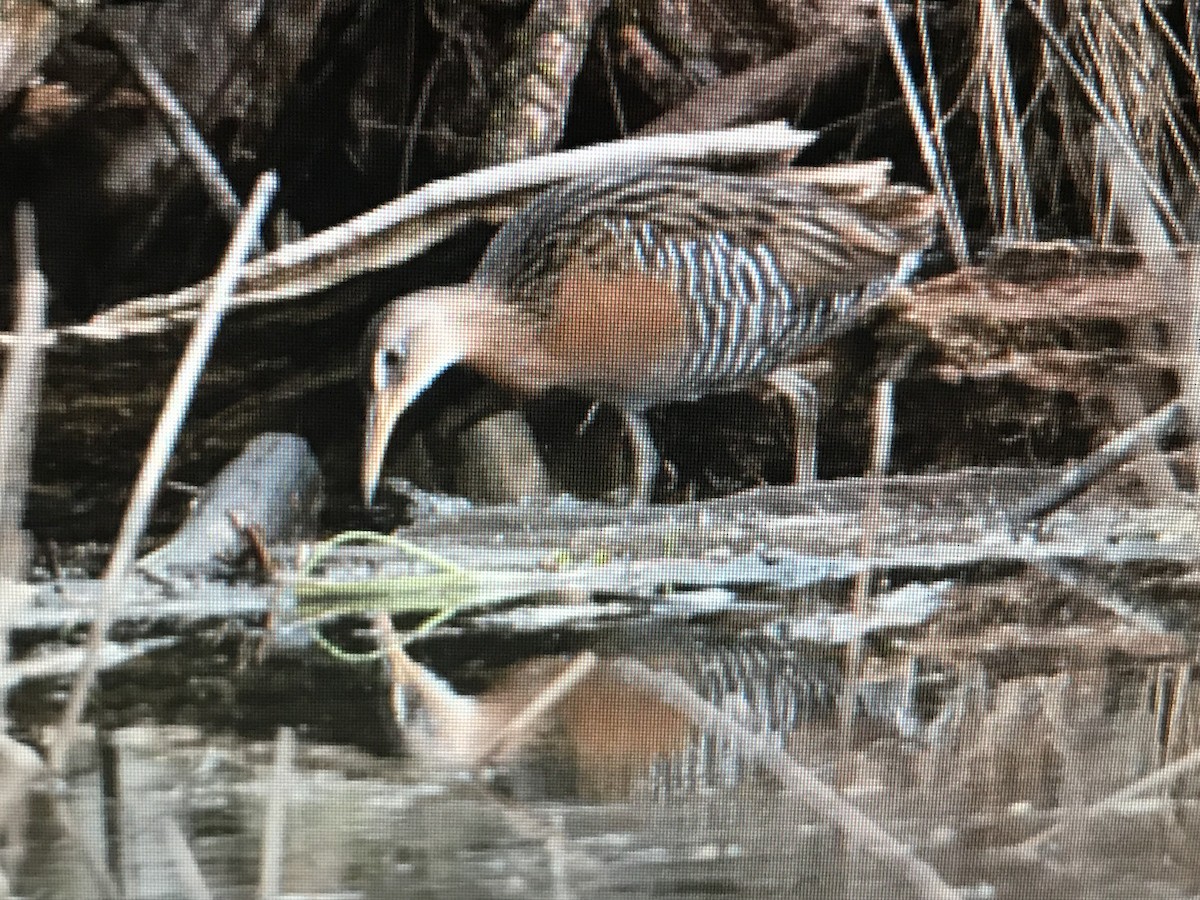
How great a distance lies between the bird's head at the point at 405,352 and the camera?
3.73 feet

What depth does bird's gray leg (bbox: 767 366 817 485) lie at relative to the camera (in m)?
1.14

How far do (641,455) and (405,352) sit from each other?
230 millimetres

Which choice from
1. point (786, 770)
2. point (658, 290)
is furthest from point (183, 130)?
point (786, 770)

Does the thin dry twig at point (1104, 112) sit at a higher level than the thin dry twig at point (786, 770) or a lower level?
higher

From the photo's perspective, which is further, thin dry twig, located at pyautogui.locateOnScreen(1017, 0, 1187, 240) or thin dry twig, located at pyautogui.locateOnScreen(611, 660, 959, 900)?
thin dry twig, located at pyautogui.locateOnScreen(1017, 0, 1187, 240)

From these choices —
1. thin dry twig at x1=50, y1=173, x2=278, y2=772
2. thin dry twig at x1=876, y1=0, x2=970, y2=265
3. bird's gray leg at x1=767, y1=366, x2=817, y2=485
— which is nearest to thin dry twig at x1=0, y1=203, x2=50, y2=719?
thin dry twig at x1=50, y1=173, x2=278, y2=772

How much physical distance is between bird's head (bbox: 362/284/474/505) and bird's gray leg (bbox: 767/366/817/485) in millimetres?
290

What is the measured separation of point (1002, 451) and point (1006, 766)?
50 cm

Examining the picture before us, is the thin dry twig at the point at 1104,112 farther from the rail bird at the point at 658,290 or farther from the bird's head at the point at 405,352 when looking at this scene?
the bird's head at the point at 405,352

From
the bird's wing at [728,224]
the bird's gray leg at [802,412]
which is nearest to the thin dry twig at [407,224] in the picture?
the bird's wing at [728,224]

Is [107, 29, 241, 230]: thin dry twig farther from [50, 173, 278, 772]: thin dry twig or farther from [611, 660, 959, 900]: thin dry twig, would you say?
[611, 660, 959, 900]: thin dry twig

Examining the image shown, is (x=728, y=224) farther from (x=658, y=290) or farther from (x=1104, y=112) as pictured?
(x=1104, y=112)

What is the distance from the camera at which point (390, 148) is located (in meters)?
1.14

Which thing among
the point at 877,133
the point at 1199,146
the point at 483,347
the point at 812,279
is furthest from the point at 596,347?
the point at 1199,146
